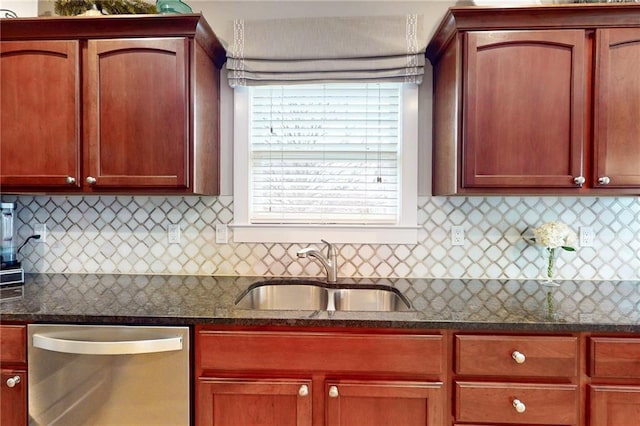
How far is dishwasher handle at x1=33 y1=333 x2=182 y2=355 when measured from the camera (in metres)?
1.21

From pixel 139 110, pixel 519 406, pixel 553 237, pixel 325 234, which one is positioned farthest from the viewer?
pixel 325 234

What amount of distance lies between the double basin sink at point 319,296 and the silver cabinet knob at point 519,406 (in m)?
0.57

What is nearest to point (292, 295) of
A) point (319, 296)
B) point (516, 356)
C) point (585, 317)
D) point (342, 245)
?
point (319, 296)

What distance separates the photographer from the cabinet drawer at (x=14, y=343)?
1.28 metres

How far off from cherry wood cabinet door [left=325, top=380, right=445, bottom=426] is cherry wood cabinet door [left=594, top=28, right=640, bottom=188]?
3.93 ft

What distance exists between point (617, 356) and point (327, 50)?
1794mm

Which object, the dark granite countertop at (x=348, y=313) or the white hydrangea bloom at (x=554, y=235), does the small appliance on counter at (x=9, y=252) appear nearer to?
the dark granite countertop at (x=348, y=313)

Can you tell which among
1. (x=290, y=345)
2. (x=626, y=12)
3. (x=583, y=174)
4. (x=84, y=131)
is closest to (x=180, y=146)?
(x=84, y=131)

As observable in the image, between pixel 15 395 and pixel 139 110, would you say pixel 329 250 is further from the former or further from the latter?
pixel 15 395

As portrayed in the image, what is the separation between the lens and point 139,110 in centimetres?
156

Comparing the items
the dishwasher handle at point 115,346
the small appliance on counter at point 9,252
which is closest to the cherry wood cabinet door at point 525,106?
the dishwasher handle at point 115,346

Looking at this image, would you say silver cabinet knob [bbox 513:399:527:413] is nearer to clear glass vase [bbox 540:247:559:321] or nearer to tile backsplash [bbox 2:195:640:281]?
clear glass vase [bbox 540:247:559:321]

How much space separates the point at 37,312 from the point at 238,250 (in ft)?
2.96

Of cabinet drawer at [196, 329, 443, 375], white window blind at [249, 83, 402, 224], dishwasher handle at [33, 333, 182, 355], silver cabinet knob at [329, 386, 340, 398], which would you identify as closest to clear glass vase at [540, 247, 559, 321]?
cabinet drawer at [196, 329, 443, 375]
